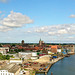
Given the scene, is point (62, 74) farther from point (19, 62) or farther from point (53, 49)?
point (53, 49)

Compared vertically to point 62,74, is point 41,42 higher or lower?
higher

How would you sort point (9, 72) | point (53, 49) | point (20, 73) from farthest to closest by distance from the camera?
point (53, 49)
point (20, 73)
point (9, 72)

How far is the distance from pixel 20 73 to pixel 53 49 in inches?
1237

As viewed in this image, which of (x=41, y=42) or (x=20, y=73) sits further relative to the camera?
(x=41, y=42)

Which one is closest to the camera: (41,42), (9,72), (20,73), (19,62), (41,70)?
(9,72)

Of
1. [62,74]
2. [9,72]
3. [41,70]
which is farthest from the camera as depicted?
Result: [41,70]

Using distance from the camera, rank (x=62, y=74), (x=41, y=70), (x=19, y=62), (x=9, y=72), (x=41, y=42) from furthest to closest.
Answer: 1. (x=41, y=42)
2. (x=19, y=62)
3. (x=41, y=70)
4. (x=62, y=74)
5. (x=9, y=72)

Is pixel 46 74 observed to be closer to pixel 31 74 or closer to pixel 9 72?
pixel 31 74

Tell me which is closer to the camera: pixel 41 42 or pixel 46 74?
pixel 46 74

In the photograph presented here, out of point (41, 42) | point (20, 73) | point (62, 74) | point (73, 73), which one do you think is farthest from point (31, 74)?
point (41, 42)

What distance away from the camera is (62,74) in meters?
17.7

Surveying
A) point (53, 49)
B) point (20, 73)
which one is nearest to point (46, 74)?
point (20, 73)

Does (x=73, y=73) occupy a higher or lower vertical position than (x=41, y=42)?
lower

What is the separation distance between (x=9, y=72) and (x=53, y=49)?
33.3m
